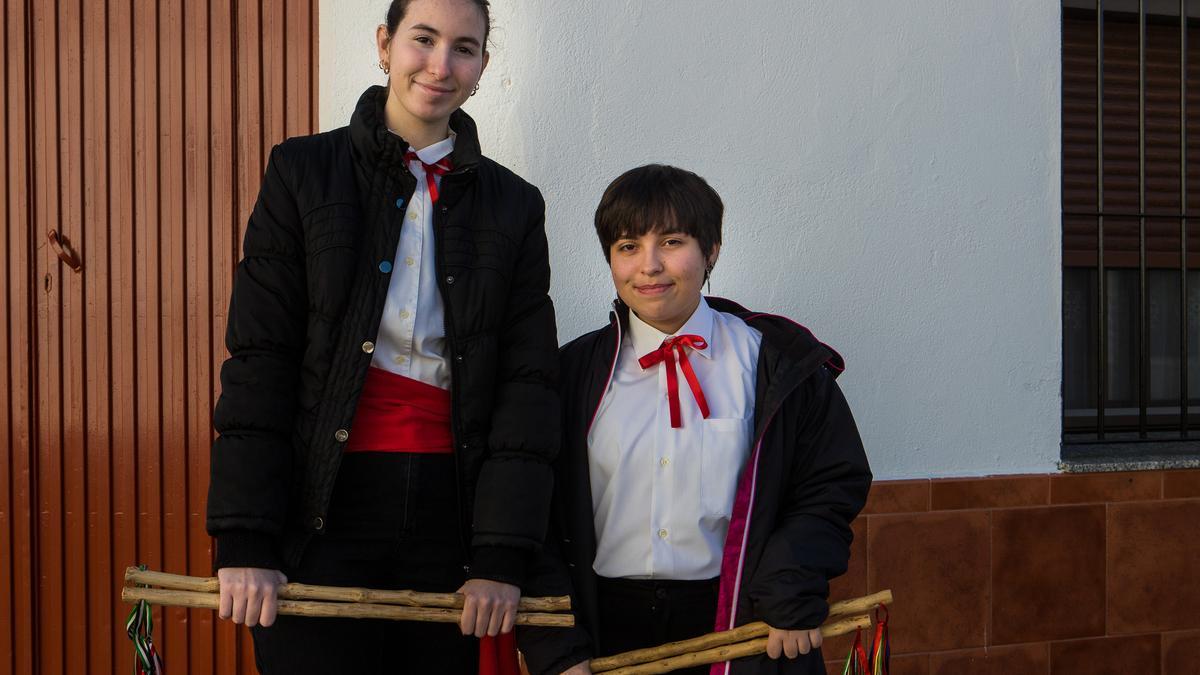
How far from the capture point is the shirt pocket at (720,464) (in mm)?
2250

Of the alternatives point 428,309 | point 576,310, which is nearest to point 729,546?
point 428,309

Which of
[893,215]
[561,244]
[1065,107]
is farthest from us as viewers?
[1065,107]

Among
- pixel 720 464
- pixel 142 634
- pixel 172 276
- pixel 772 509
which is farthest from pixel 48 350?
pixel 772 509

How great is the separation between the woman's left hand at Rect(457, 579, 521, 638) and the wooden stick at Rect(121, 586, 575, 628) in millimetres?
27

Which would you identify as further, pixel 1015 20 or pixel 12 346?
pixel 1015 20

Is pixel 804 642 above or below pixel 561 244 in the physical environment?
below

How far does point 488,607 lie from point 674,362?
64 cm

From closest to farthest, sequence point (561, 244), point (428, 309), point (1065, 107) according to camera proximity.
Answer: point (428, 309)
point (561, 244)
point (1065, 107)

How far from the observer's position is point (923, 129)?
351 centimetres

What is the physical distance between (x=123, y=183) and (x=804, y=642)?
7.95 feet

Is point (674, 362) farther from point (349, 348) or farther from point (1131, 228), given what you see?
point (1131, 228)

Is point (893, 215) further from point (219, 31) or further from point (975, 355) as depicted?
point (219, 31)

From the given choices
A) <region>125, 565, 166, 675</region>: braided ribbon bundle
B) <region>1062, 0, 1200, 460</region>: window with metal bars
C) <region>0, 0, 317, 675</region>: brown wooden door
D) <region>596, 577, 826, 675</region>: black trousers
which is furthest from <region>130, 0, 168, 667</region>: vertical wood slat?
<region>1062, 0, 1200, 460</region>: window with metal bars

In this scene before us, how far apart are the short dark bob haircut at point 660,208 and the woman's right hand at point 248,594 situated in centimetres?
100
